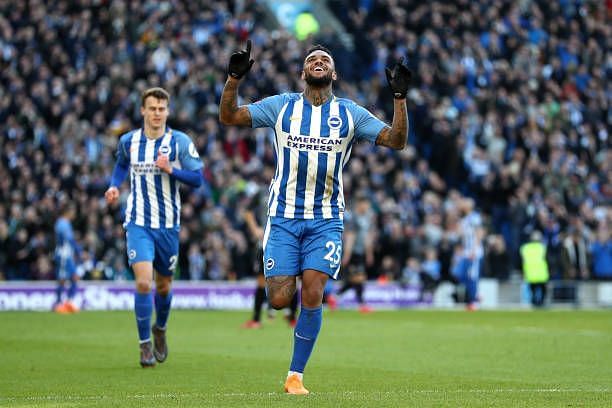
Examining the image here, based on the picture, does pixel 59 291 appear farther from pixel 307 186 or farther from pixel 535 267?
pixel 307 186

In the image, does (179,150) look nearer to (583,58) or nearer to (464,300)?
(464,300)

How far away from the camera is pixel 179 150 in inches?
521

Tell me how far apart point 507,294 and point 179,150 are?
19586 mm

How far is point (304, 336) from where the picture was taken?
9.84 metres

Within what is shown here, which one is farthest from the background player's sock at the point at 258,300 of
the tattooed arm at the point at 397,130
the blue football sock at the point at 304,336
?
the tattooed arm at the point at 397,130

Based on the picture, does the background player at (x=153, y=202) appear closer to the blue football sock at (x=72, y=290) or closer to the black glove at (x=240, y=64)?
the black glove at (x=240, y=64)

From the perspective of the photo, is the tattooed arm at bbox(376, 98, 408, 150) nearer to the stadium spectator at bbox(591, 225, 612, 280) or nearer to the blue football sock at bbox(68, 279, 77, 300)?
the blue football sock at bbox(68, 279, 77, 300)

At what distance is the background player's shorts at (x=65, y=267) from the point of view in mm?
25000

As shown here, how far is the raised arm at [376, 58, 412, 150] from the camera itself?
30.7 ft

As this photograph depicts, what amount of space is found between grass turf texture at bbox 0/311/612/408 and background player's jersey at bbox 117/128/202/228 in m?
1.50

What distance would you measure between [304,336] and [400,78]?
210 cm

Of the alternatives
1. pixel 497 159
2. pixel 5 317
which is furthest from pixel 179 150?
pixel 497 159

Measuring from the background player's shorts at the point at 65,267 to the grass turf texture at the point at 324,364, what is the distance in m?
2.27

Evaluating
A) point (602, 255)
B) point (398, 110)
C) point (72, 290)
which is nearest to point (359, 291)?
point (72, 290)
